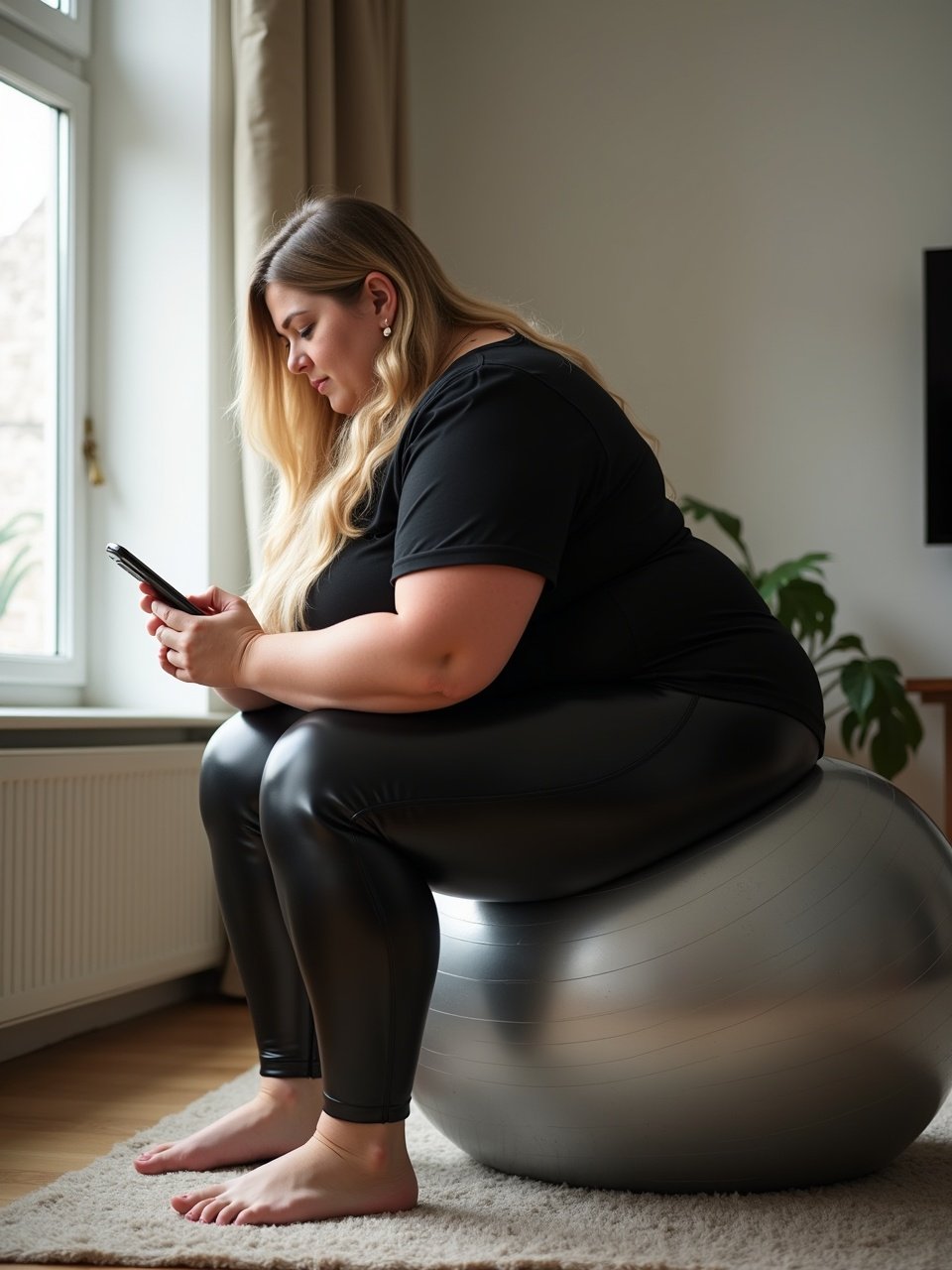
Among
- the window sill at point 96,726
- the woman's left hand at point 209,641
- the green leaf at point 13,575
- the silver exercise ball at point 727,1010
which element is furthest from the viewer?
the green leaf at point 13,575

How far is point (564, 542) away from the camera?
4.24 feet

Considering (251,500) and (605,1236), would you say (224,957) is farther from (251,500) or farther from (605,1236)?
(605,1236)

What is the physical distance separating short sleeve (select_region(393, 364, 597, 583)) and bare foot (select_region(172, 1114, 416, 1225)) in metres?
0.51

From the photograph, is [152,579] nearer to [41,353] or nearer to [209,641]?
[209,641]

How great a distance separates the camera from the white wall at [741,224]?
3350mm

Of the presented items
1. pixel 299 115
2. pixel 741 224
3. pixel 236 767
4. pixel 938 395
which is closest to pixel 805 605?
pixel 938 395

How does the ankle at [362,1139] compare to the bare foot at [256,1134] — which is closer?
the ankle at [362,1139]

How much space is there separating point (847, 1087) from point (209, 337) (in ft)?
6.39

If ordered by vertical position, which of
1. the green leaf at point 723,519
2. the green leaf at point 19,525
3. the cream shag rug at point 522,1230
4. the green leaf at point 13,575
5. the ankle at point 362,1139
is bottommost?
the cream shag rug at point 522,1230

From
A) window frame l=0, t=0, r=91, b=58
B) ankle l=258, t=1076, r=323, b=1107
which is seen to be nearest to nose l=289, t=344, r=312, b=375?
ankle l=258, t=1076, r=323, b=1107

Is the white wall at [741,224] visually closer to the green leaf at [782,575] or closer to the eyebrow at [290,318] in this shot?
the green leaf at [782,575]

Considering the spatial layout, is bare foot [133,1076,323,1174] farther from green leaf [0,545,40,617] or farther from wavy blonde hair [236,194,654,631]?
green leaf [0,545,40,617]

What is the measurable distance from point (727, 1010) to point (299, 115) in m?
2.08

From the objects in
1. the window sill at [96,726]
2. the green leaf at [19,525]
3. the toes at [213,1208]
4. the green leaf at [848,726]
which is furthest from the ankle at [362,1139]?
the green leaf at [848,726]
